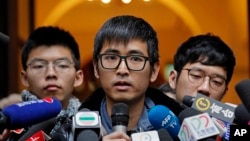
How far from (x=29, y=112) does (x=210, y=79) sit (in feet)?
3.62

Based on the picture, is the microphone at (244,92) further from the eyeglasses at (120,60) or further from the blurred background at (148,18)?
the blurred background at (148,18)

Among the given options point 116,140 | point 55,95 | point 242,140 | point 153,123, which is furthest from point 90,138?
point 55,95

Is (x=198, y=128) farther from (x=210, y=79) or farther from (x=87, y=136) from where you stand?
(x=210, y=79)

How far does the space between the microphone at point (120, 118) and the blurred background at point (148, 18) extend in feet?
8.63

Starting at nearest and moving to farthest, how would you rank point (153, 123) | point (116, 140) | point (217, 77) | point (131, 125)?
point (116, 140), point (153, 123), point (131, 125), point (217, 77)

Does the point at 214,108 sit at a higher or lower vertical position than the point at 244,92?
lower

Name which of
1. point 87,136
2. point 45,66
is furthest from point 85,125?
point 45,66

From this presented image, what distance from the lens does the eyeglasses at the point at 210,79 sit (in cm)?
275

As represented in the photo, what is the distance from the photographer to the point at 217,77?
9.07 ft

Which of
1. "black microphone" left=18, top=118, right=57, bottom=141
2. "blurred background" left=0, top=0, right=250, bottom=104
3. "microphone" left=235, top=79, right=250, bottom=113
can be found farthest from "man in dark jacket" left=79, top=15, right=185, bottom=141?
"blurred background" left=0, top=0, right=250, bottom=104

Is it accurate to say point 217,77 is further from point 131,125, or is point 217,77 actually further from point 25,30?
point 25,30

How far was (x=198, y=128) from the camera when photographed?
1.93 m

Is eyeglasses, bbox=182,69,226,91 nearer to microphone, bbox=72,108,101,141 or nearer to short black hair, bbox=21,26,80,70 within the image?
short black hair, bbox=21,26,80,70

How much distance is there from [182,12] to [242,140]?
2.81 meters
